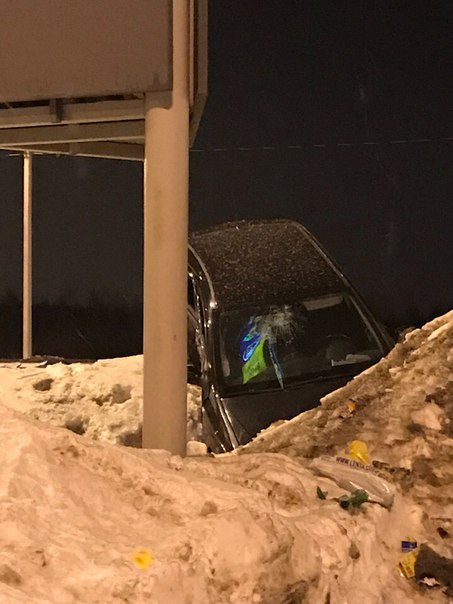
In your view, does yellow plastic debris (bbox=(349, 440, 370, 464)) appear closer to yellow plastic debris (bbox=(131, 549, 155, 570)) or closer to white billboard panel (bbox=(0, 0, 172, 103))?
yellow plastic debris (bbox=(131, 549, 155, 570))

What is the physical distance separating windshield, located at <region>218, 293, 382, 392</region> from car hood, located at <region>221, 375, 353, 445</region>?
11 cm

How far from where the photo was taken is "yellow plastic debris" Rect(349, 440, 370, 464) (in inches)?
163

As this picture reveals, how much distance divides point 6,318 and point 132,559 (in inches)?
1047

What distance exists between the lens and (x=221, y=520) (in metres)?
2.54

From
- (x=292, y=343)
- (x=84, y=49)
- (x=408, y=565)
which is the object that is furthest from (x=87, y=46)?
(x=292, y=343)

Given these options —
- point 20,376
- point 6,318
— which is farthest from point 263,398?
point 6,318

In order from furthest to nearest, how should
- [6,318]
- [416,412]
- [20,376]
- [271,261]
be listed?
1. [6,318]
2. [20,376]
3. [271,261]
4. [416,412]

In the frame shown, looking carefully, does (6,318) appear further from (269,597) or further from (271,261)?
(269,597)

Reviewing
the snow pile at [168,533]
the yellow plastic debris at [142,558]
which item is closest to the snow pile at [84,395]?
the snow pile at [168,533]

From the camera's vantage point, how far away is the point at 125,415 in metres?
8.34

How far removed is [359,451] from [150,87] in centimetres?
257

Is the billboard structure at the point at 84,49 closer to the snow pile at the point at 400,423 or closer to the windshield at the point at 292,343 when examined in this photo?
the snow pile at the point at 400,423

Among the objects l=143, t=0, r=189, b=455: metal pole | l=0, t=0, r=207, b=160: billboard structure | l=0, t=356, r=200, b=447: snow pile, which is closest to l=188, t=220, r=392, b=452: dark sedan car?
l=143, t=0, r=189, b=455: metal pole

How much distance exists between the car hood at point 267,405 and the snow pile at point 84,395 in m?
2.17
